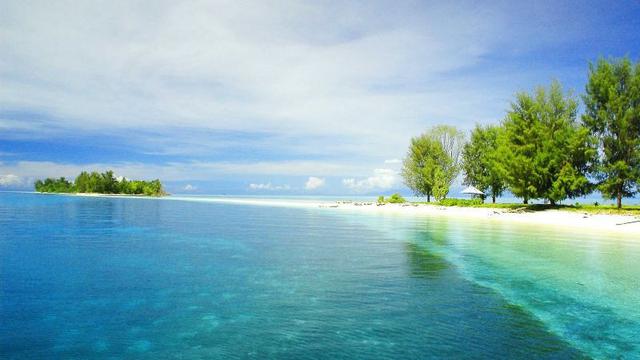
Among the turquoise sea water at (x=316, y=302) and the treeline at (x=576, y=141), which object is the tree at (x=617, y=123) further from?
the turquoise sea water at (x=316, y=302)

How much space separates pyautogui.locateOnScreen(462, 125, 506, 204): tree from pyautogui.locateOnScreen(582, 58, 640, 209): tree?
20507 mm

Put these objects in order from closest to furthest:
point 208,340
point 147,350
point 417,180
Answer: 1. point 147,350
2. point 208,340
3. point 417,180

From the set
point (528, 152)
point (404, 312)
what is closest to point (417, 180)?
point (528, 152)

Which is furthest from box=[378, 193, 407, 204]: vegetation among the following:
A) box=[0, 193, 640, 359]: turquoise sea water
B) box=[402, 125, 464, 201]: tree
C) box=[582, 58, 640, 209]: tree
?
box=[0, 193, 640, 359]: turquoise sea water

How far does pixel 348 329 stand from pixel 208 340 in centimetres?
327

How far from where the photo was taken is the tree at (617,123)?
45531 mm

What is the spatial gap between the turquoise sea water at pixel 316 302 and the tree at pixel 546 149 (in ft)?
95.1

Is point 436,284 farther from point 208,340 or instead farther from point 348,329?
point 208,340

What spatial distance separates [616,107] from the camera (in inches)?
1826

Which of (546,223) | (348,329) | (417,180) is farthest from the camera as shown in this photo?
(417,180)

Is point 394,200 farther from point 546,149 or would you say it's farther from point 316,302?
point 316,302

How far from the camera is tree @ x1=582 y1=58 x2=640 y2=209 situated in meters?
45.5

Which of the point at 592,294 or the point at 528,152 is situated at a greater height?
the point at 528,152

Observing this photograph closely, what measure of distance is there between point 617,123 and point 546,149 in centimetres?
781
